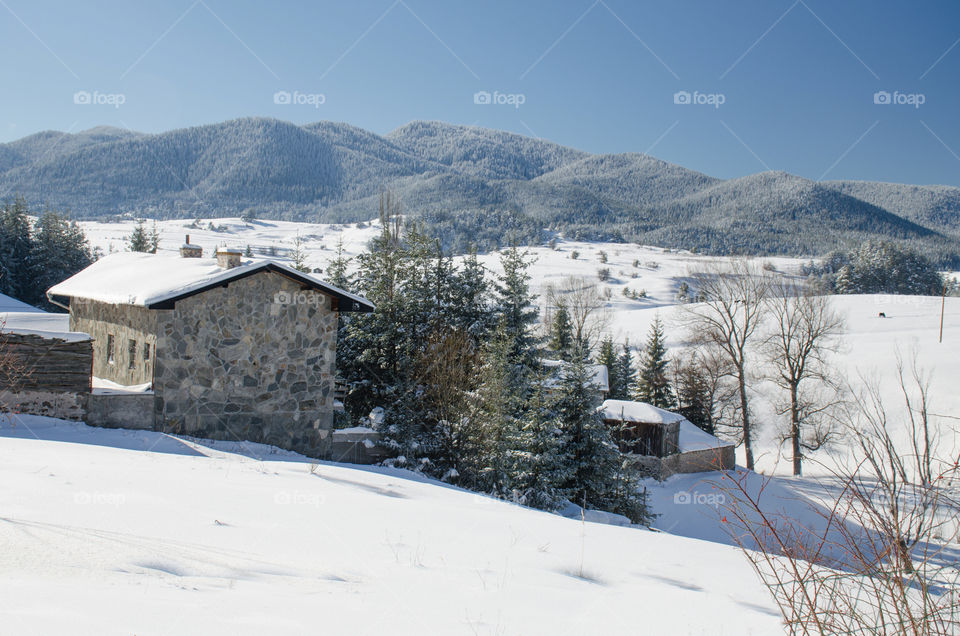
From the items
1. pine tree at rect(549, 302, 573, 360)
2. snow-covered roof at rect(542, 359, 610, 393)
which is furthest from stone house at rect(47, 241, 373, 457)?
pine tree at rect(549, 302, 573, 360)

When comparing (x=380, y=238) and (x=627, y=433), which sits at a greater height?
(x=380, y=238)

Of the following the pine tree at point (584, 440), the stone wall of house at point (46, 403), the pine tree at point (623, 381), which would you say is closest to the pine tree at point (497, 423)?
the pine tree at point (584, 440)

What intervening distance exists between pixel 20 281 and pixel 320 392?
3882cm

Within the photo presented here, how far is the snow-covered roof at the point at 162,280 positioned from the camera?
42.2 ft

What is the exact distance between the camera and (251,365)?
46.2 ft

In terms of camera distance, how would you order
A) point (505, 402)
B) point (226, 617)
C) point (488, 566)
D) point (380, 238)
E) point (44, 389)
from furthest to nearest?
point (380, 238), point (505, 402), point (44, 389), point (488, 566), point (226, 617)

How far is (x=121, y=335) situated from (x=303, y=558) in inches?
506

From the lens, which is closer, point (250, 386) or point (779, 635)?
point (779, 635)

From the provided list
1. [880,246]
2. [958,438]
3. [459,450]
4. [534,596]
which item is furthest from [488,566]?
[880,246]

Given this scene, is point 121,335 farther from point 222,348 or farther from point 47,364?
point 222,348

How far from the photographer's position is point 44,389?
38.5 ft

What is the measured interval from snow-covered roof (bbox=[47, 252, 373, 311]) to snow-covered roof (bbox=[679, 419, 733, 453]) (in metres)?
23.7

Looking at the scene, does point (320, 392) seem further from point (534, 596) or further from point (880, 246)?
point (880, 246)

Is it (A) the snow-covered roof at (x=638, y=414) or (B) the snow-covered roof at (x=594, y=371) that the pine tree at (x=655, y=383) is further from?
(B) the snow-covered roof at (x=594, y=371)
